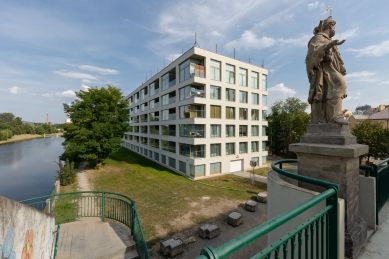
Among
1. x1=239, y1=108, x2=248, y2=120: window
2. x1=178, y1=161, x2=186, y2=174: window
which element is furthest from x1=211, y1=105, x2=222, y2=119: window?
x1=178, y1=161, x2=186, y2=174: window

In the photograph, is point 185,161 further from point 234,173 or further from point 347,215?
point 347,215

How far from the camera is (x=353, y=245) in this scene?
8.99 feet

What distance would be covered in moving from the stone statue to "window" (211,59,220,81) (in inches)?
773

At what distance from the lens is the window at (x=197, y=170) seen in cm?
2186

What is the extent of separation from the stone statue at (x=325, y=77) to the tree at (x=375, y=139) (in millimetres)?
28606

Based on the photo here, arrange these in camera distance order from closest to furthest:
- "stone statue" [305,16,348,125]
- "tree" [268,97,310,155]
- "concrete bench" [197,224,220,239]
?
"stone statue" [305,16,348,125] → "concrete bench" [197,224,220,239] → "tree" [268,97,310,155]

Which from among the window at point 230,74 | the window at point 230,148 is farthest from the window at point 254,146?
the window at point 230,74

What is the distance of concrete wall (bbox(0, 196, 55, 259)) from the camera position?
271 cm

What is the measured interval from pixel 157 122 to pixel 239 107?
13.9 m

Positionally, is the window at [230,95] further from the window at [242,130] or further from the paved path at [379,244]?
the paved path at [379,244]

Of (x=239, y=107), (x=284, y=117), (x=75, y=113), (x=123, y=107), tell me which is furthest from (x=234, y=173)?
(x=284, y=117)

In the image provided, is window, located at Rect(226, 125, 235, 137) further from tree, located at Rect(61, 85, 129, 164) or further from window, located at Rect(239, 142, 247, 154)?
tree, located at Rect(61, 85, 129, 164)

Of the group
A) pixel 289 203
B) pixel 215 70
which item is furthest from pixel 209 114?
pixel 289 203

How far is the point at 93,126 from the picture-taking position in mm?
23141
